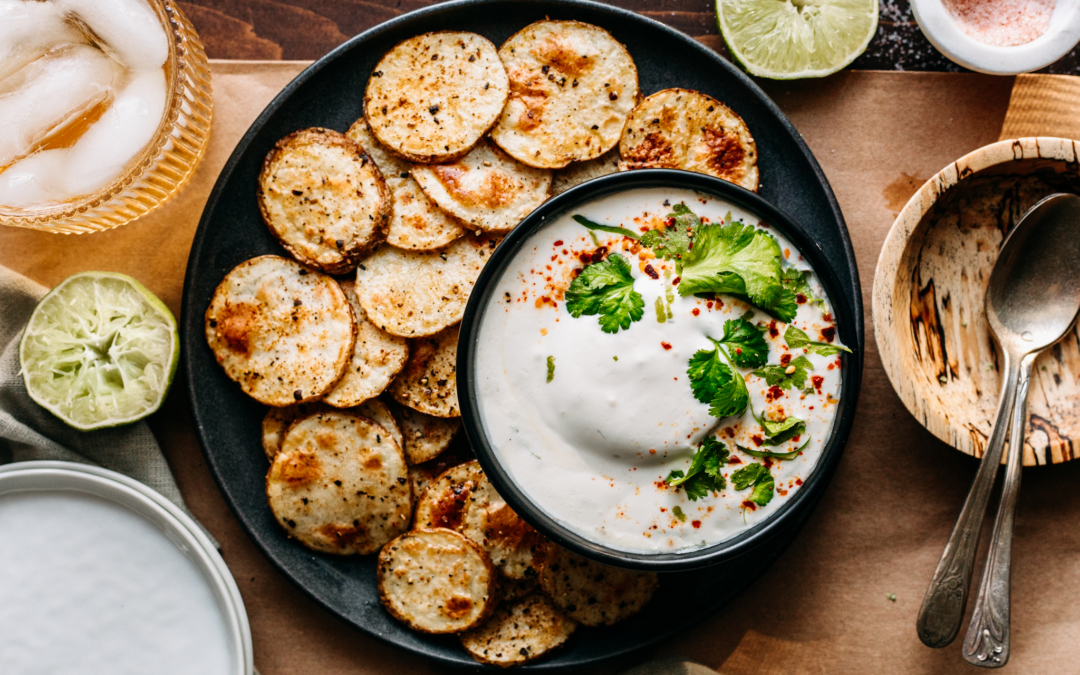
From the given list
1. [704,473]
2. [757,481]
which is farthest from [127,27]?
[757,481]

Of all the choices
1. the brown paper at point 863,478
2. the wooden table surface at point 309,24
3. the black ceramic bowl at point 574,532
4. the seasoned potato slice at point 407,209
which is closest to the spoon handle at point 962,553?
the brown paper at point 863,478

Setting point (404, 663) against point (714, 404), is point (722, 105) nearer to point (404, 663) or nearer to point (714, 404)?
point (714, 404)

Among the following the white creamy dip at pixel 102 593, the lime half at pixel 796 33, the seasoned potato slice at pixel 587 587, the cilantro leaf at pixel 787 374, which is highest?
the lime half at pixel 796 33

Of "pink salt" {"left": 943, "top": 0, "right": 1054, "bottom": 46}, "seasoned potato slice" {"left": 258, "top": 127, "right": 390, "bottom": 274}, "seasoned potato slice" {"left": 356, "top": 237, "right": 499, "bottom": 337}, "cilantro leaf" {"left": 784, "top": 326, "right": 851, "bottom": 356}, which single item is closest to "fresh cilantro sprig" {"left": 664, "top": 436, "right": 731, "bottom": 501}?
"cilantro leaf" {"left": 784, "top": 326, "right": 851, "bottom": 356}

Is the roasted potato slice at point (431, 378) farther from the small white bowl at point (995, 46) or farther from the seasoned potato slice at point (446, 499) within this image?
the small white bowl at point (995, 46)

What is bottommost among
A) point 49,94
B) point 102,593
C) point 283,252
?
point 102,593

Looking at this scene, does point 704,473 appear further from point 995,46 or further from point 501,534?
point 995,46
